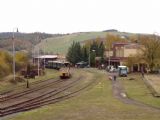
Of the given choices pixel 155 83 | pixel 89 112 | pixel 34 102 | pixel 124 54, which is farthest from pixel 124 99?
pixel 124 54

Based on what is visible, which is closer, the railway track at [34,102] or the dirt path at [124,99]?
the railway track at [34,102]

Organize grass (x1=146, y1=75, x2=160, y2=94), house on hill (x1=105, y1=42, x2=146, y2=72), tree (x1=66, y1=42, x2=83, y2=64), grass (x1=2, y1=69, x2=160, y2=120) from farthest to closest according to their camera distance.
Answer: tree (x1=66, y1=42, x2=83, y2=64), house on hill (x1=105, y1=42, x2=146, y2=72), grass (x1=146, y1=75, x2=160, y2=94), grass (x1=2, y1=69, x2=160, y2=120)

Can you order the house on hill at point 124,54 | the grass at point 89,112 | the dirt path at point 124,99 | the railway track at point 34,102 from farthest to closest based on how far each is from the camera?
1. the house on hill at point 124,54
2. the dirt path at point 124,99
3. the railway track at point 34,102
4. the grass at point 89,112

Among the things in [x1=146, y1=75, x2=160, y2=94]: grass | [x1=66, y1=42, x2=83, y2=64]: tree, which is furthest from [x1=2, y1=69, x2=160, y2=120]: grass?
[x1=66, y1=42, x2=83, y2=64]: tree

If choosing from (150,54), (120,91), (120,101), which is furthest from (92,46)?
(120,101)

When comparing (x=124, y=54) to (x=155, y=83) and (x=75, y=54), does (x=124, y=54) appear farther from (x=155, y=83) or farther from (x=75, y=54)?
(x=155, y=83)

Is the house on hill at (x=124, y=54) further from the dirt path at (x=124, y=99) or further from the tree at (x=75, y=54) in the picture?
the dirt path at (x=124, y=99)

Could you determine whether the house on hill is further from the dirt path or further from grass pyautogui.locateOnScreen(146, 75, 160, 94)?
the dirt path

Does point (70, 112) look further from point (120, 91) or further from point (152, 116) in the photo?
point (120, 91)

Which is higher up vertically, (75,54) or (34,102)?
(75,54)

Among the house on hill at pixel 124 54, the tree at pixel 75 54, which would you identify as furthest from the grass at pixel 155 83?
the tree at pixel 75 54

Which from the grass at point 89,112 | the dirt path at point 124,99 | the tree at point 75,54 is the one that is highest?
the tree at point 75,54

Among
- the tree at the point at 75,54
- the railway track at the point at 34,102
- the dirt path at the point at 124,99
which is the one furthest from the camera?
the tree at the point at 75,54

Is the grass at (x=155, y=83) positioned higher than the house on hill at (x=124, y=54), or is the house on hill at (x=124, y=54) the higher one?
the house on hill at (x=124, y=54)
